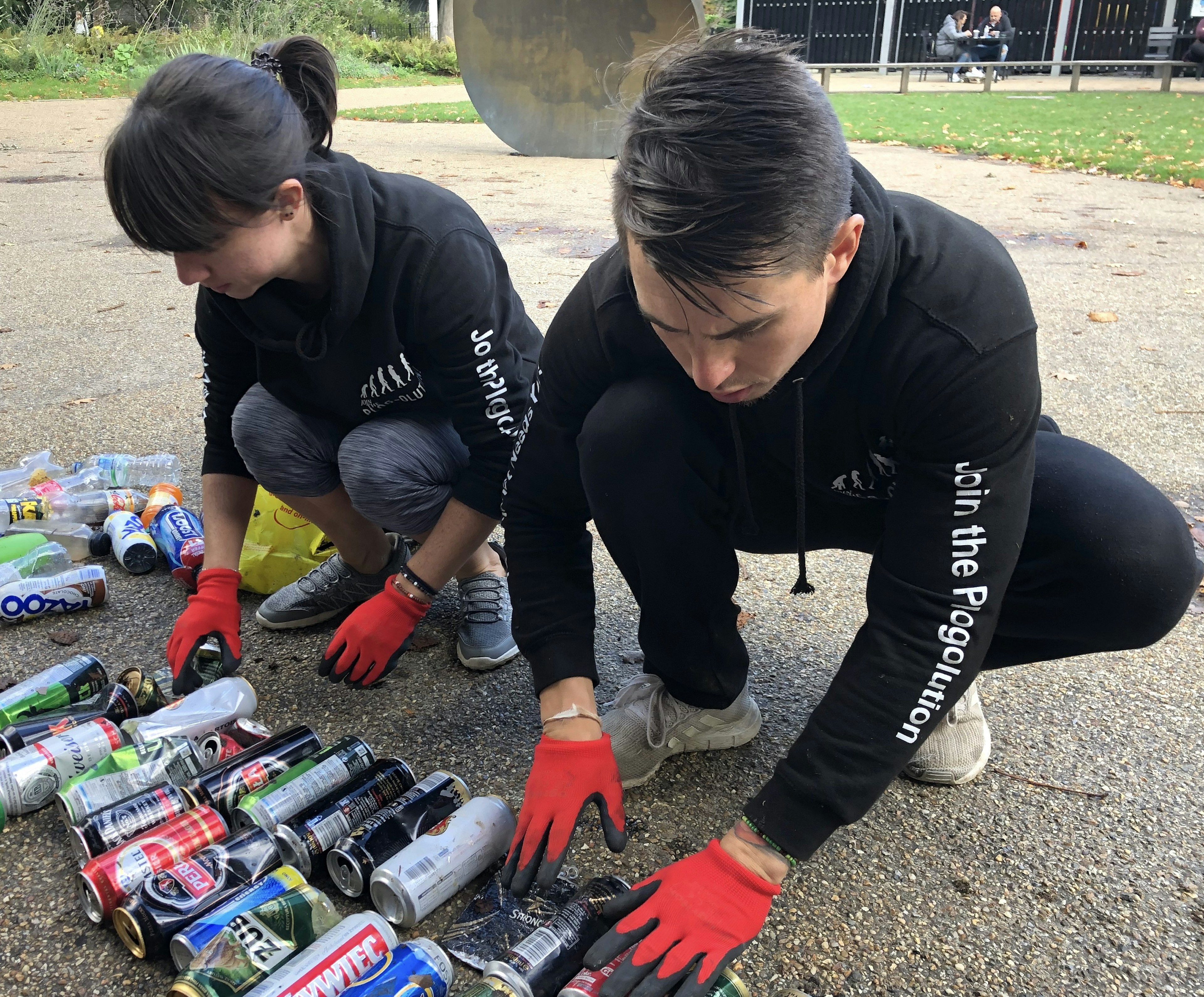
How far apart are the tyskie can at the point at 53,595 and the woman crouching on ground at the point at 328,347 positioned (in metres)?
0.42

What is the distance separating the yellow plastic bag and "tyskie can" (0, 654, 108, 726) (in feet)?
1.75

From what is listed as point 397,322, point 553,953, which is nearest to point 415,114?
point 397,322

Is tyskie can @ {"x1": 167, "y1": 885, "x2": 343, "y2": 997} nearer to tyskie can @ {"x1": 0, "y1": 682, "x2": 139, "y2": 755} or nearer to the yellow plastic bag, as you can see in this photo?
tyskie can @ {"x1": 0, "y1": 682, "x2": 139, "y2": 755}

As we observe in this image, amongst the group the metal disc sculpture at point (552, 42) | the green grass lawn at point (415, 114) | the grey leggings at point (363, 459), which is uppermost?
the metal disc sculpture at point (552, 42)

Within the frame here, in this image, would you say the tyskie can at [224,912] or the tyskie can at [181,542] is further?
the tyskie can at [181,542]

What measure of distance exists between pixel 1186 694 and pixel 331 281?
212cm

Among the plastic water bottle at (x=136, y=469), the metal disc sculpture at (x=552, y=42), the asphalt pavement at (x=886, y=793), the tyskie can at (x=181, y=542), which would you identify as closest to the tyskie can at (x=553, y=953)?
the asphalt pavement at (x=886, y=793)

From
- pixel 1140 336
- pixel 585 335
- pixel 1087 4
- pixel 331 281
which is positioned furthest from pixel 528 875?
pixel 1087 4

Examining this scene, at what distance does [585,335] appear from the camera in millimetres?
1815

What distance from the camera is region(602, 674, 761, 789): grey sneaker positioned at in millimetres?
2025

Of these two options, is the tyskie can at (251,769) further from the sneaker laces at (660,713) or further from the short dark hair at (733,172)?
the short dark hair at (733,172)

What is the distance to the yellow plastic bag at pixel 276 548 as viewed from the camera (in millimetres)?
2721

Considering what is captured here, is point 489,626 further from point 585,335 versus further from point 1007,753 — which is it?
point 1007,753

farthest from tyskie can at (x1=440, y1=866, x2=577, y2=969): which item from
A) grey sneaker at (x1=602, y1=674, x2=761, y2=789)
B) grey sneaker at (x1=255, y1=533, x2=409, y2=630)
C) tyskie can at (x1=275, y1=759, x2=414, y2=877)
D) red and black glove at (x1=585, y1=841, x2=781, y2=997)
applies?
grey sneaker at (x1=255, y1=533, x2=409, y2=630)
